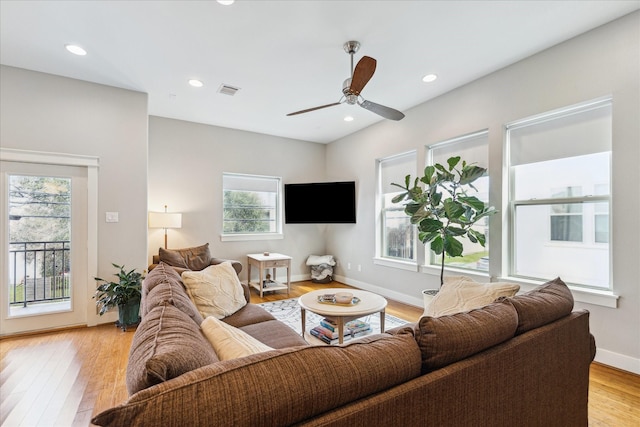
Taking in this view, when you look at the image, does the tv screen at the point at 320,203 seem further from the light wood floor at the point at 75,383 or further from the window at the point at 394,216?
the light wood floor at the point at 75,383

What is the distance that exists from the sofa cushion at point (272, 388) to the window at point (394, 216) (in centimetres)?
365

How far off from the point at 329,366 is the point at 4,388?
9.43ft

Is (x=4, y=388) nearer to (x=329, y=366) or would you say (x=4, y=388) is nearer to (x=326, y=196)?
(x=329, y=366)

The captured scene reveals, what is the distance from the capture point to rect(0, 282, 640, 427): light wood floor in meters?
1.92

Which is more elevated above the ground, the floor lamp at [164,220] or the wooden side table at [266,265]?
the floor lamp at [164,220]

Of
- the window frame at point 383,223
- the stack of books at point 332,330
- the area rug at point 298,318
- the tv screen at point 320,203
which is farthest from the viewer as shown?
the tv screen at point 320,203

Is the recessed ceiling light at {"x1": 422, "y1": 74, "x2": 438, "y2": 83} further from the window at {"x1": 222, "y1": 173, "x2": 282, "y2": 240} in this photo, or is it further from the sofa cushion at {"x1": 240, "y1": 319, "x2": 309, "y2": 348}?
the window at {"x1": 222, "y1": 173, "x2": 282, "y2": 240}

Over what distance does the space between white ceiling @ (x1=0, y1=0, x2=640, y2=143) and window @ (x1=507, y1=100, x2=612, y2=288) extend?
2.56 ft

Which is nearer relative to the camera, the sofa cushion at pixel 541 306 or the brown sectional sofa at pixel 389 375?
the brown sectional sofa at pixel 389 375

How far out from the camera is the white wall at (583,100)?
237 centimetres

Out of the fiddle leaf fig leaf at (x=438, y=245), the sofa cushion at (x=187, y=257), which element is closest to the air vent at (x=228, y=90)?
the sofa cushion at (x=187, y=257)

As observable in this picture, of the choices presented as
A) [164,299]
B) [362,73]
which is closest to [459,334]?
[164,299]

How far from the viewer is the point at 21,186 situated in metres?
3.23

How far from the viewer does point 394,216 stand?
4.81 meters
